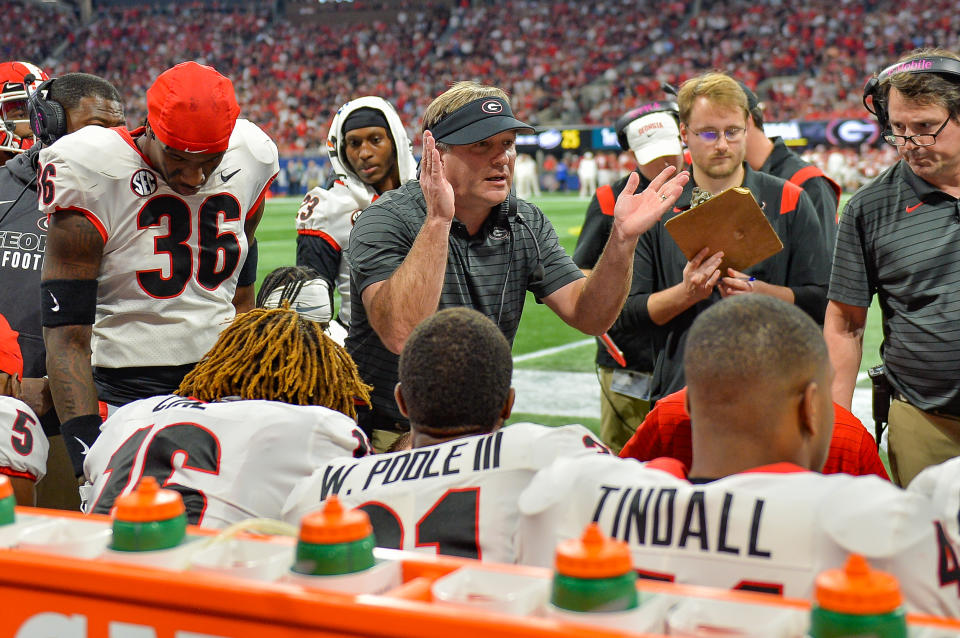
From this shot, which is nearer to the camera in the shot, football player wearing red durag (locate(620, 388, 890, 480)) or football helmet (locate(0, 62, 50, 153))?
football player wearing red durag (locate(620, 388, 890, 480))

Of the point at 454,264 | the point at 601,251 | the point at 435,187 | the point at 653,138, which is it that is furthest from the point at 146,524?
the point at 653,138

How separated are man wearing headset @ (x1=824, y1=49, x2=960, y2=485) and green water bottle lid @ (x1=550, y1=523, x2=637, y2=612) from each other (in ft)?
7.46

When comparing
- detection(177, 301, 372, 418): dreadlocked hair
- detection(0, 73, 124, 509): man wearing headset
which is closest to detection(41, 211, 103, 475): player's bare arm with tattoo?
detection(177, 301, 372, 418): dreadlocked hair

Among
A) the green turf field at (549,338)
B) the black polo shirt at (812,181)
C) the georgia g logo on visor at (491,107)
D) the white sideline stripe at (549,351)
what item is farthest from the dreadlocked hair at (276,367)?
the white sideline stripe at (549,351)

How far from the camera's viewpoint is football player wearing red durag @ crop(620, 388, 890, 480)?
2.17 m

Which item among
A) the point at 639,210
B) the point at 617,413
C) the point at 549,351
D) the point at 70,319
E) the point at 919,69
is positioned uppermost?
the point at 919,69

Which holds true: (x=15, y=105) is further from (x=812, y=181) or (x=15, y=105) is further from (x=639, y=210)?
(x=812, y=181)

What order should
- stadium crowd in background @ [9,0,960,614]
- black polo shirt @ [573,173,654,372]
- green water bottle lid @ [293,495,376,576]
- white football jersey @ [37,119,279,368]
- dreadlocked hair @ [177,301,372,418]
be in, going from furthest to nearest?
black polo shirt @ [573,173,654,372], white football jersey @ [37,119,279,368], dreadlocked hair @ [177,301,372,418], stadium crowd in background @ [9,0,960,614], green water bottle lid @ [293,495,376,576]

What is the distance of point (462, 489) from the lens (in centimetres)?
173

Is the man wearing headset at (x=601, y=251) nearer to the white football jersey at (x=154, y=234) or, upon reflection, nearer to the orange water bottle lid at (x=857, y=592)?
the white football jersey at (x=154, y=234)

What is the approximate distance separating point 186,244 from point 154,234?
11cm

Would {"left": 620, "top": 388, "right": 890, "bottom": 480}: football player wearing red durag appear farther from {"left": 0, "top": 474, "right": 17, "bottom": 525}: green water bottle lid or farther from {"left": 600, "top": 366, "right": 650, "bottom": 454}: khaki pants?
{"left": 600, "top": 366, "right": 650, "bottom": 454}: khaki pants

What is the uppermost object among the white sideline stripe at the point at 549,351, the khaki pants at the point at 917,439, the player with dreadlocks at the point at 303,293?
the player with dreadlocks at the point at 303,293

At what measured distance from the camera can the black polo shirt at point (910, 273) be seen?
2996 millimetres
